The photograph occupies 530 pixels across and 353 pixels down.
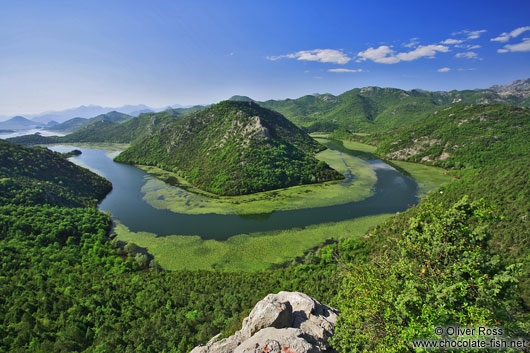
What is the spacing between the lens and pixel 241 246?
2322 inches

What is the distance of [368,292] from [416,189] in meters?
101

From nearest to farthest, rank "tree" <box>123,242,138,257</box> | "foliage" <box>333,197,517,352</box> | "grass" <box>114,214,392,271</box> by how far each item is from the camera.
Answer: "foliage" <box>333,197,517,352</box> < "grass" <box>114,214,392,271</box> < "tree" <box>123,242,138,257</box>

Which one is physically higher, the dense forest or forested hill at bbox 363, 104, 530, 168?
forested hill at bbox 363, 104, 530, 168

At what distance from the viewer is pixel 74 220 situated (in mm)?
65625

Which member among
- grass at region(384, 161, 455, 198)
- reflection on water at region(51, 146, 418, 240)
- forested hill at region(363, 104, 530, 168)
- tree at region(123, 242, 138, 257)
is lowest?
tree at region(123, 242, 138, 257)

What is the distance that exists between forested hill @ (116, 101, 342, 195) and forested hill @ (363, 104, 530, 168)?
222ft

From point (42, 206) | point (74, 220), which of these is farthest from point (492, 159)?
point (42, 206)

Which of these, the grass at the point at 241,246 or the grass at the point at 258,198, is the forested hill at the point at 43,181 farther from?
the grass at the point at 241,246

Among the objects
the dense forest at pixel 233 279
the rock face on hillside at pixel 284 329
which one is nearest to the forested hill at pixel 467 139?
the dense forest at pixel 233 279

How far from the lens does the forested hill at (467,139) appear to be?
132500mm

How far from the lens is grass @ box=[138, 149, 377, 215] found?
83250mm

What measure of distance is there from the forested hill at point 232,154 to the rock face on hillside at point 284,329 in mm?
74757

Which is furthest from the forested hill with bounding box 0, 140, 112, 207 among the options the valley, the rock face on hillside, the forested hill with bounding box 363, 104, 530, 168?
the forested hill with bounding box 363, 104, 530, 168

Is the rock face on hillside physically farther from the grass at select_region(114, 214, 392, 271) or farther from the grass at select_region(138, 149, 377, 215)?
the grass at select_region(138, 149, 377, 215)
